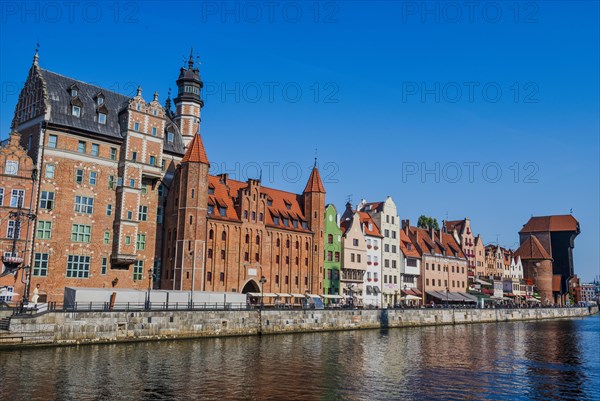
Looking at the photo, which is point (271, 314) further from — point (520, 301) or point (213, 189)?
point (520, 301)

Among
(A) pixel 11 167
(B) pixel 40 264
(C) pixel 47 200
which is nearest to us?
(A) pixel 11 167

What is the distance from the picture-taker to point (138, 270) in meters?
71.2

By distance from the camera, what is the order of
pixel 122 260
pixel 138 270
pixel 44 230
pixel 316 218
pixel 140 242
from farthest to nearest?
pixel 316 218
pixel 140 242
pixel 138 270
pixel 122 260
pixel 44 230

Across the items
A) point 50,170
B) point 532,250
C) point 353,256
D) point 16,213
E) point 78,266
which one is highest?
point 532,250

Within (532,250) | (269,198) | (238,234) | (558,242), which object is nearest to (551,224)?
(558,242)

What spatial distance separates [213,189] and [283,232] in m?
13.4

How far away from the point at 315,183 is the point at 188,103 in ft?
80.2

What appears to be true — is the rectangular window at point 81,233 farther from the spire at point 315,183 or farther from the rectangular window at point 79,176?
the spire at point 315,183

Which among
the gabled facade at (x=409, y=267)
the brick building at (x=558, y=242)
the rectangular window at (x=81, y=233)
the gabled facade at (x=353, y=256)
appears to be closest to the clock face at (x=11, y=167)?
the rectangular window at (x=81, y=233)

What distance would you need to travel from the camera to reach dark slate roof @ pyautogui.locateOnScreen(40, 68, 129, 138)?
65188mm

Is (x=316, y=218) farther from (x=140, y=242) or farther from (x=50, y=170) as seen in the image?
(x=50, y=170)

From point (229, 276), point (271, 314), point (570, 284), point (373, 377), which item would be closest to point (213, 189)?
point (229, 276)

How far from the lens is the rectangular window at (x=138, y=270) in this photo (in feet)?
232

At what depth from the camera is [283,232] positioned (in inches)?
3403
